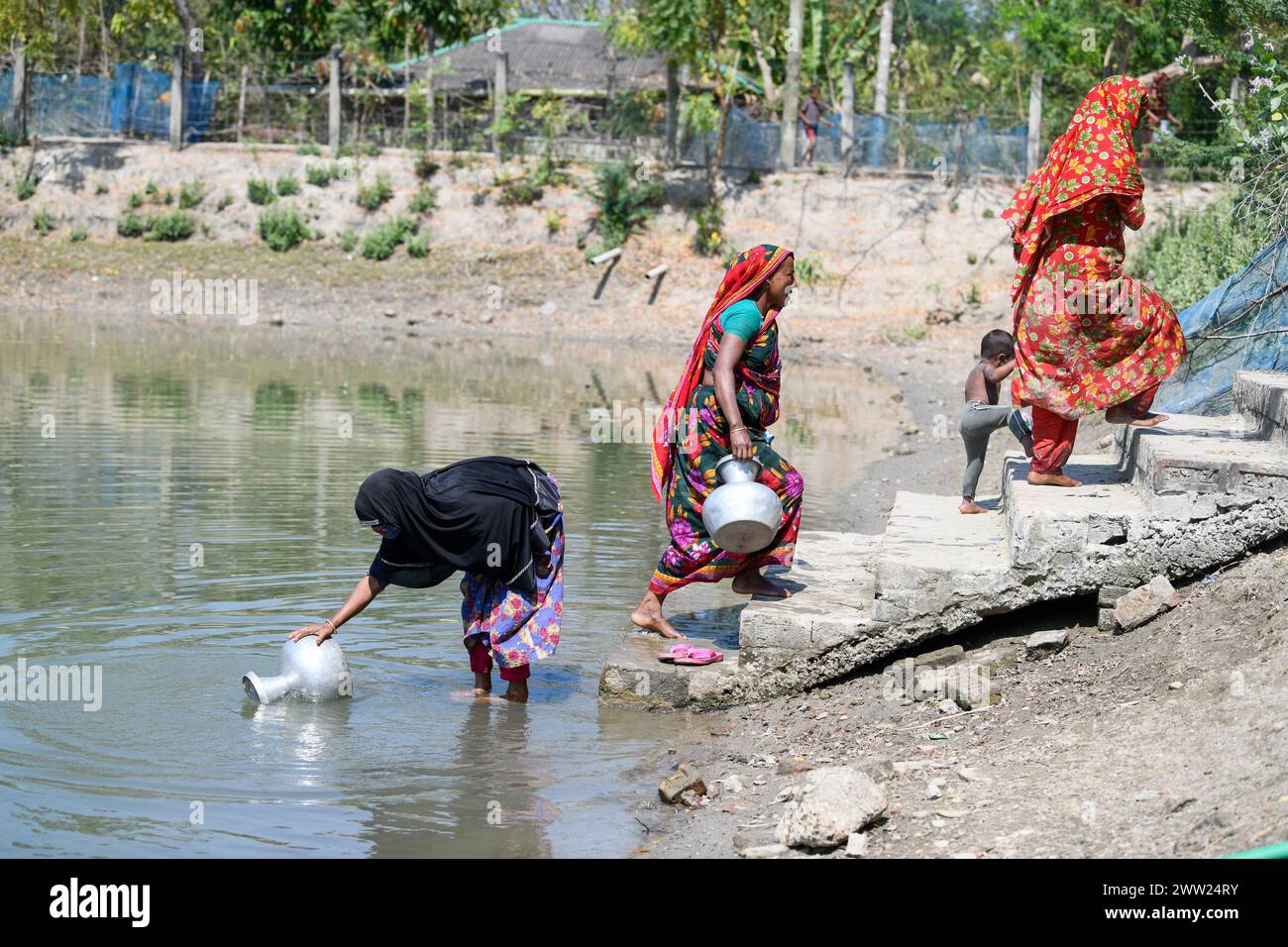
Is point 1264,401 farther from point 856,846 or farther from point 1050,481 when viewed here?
point 856,846

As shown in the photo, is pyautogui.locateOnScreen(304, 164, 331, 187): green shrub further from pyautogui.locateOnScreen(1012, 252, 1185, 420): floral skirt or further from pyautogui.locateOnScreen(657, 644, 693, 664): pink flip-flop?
pyautogui.locateOnScreen(657, 644, 693, 664): pink flip-flop

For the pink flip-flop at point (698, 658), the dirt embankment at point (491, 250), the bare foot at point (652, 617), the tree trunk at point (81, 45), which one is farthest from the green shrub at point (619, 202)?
the pink flip-flop at point (698, 658)

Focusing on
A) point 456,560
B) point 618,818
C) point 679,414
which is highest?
point 679,414

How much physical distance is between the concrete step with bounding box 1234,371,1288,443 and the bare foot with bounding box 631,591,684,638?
115 inches

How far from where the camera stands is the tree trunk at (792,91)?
28859mm

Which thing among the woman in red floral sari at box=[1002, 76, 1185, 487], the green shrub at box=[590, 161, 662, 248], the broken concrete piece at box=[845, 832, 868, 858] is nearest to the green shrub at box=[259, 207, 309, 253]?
the green shrub at box=[590, 161, 662, 248]

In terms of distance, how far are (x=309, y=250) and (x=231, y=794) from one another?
80.1 feet

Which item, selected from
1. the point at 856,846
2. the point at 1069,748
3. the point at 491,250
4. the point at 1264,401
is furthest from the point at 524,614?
the point at 491,250

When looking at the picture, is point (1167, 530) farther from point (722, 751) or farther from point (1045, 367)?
point (722, 751)

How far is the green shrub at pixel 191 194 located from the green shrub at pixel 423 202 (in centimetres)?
418

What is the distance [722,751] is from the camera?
584 cm

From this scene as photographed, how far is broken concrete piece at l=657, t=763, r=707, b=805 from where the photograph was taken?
5305 millimetres
